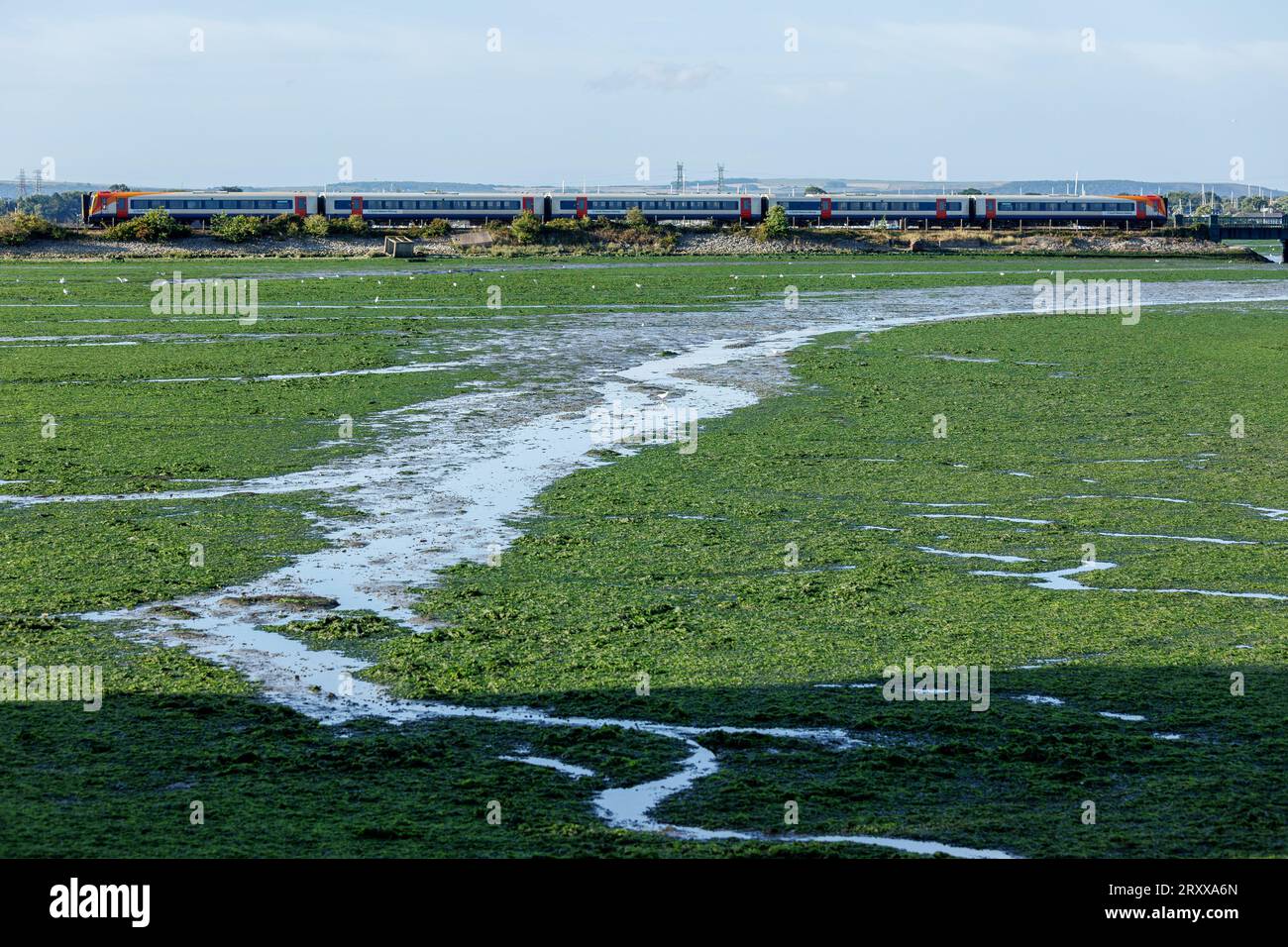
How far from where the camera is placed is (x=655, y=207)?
384ft

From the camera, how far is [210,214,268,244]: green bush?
92625mm

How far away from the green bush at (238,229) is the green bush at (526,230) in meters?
16.0

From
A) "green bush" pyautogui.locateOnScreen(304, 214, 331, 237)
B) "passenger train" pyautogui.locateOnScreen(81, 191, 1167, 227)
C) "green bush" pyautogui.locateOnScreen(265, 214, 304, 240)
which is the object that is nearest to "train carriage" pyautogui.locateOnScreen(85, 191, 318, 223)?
"passenger train" pyautogui.locateOnScreen(81, 191, 1167, 227)

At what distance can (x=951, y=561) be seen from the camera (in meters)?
14.7

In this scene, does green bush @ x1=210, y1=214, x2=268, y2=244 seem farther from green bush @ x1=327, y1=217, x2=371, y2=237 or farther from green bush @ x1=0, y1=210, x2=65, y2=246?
green bush @ x1=0, y1=210, x2=65, y2=246

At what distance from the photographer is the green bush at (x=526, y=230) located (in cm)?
9881

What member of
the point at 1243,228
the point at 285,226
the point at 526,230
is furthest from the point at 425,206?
the point at 1243,228

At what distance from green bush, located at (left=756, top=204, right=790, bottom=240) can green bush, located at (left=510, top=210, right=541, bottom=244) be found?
15.4 m

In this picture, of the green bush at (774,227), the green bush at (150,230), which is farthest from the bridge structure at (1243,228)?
the green bush at (150,230)

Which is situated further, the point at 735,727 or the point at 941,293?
the point at 941,293
